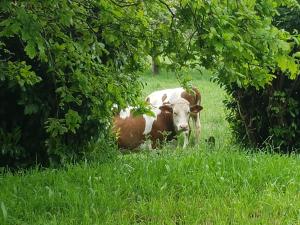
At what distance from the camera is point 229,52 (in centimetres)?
375

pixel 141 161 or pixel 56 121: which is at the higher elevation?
pixel 56 121

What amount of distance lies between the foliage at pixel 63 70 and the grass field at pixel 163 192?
516mm

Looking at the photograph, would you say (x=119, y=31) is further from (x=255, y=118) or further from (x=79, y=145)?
(x=255, y=118)

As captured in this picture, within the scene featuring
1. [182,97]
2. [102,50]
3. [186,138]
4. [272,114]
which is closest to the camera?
[102,50]

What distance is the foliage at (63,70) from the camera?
381 centimetres

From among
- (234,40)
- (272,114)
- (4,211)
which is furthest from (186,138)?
(234,40)

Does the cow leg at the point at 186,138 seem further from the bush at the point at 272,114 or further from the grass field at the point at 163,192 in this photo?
the grass field at the point at 163,192

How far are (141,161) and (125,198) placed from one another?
131 centimetres

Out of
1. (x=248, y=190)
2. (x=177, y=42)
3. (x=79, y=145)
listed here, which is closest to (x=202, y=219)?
(x=248, y=190)

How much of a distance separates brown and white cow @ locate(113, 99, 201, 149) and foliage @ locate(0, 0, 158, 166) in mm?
2449

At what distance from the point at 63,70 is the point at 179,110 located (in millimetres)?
4454

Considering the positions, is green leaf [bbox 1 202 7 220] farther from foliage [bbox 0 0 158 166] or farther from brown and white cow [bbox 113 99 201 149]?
brown and white cow [bbox 113 99 201 149]

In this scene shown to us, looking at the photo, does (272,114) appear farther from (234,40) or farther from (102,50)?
(234,40)

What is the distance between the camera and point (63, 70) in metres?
5.47
